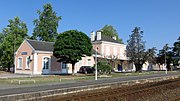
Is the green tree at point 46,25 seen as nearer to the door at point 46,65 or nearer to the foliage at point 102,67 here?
the door at point 46,65

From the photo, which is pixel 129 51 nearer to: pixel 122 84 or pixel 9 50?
pixel 9 50

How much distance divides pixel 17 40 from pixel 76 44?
22.4 metres

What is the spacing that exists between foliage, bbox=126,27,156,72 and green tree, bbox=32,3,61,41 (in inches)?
848

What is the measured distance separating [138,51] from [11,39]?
84.4 feet

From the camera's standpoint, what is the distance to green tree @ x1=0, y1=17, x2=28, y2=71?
54094mm

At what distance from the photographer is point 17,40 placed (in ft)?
179

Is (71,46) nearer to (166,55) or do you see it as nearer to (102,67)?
(102,67)

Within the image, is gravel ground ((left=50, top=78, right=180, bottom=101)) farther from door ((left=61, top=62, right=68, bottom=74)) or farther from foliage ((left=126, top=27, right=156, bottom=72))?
foliage ((left=126, top=27, right=156, bottom=72))

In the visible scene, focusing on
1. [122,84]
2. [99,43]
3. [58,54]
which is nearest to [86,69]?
[58,54]

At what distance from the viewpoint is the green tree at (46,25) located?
223 ft

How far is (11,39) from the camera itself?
177 ft

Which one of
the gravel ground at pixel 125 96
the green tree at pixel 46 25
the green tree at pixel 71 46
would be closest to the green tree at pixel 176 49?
the green tree at pixel 46 25

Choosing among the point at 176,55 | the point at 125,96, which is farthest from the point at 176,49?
the point at 125,96

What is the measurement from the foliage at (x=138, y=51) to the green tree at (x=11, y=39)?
73.9 ft
